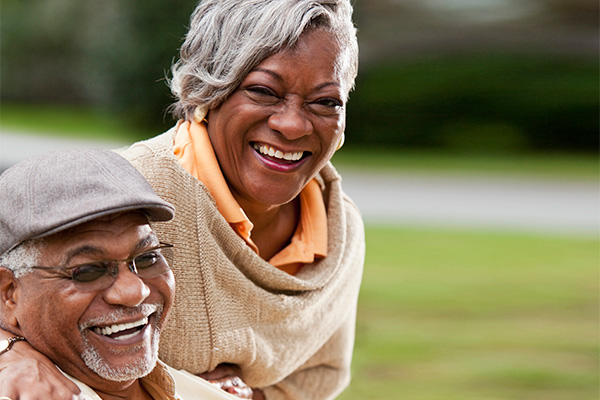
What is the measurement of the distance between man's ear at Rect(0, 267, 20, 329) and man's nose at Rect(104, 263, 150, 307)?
0.22 metres

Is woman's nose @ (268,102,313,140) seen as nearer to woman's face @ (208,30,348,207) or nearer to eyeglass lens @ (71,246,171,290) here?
woman's face @ (208,30,348,207)

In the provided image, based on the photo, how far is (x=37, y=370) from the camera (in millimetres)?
2066

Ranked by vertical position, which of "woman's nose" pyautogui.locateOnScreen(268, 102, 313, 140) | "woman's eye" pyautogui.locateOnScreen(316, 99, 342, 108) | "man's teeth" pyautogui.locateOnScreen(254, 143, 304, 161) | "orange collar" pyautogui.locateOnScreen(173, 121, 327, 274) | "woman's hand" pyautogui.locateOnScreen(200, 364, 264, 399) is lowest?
"woman's hand" pyautogui.locateOnScreen(200, 364, 264, 399)

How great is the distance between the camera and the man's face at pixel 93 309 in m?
2.06

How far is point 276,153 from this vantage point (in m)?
2.82

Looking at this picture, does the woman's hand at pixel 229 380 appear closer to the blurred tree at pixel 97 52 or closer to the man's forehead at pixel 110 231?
the man's forehead at pixel 110 231

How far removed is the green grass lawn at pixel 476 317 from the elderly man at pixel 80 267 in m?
2.08

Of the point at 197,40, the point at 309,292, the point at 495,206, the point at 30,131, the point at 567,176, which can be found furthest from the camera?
the point at 30,131

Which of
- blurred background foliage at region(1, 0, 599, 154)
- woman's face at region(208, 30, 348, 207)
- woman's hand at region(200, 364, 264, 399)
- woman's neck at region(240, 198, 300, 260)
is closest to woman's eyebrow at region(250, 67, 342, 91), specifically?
woman's face at region(208, 30, 348, 207)

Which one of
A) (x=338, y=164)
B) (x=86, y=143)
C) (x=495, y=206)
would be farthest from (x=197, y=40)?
(x=86, y=143)

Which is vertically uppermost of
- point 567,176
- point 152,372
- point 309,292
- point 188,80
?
point 567,176

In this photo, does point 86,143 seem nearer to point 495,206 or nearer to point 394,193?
point 394,193

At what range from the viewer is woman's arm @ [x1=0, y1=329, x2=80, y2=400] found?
2.00 m

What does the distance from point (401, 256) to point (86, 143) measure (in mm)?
9023
